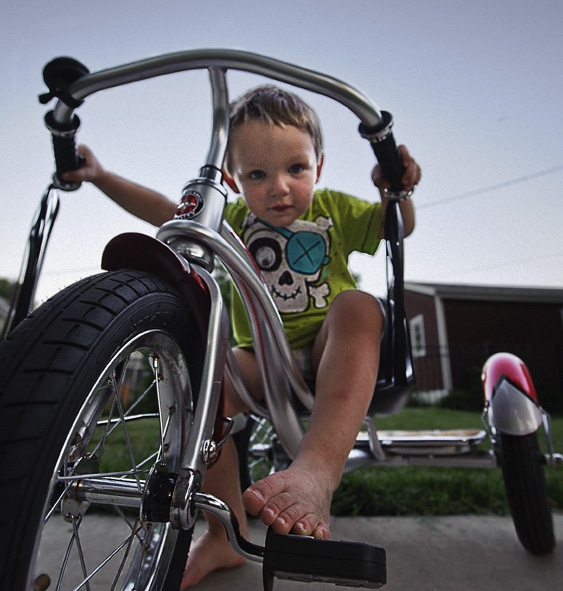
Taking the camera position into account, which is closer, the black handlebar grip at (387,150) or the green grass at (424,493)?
the black handlebar grip at (387,150)

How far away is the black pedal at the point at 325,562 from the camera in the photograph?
0.54 metres

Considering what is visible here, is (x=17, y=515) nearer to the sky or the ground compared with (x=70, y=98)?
nearer to the ground

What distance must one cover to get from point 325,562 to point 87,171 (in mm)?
977

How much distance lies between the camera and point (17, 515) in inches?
15.0

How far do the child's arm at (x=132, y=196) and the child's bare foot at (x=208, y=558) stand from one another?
87 centimetres

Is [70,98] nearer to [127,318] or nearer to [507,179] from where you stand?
[127,318]

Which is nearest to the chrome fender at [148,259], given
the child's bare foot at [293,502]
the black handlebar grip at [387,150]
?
the child's bare foot at [293,502]

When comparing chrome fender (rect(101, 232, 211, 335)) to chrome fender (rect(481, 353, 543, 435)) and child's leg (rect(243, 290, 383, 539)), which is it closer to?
child's leg (rect(243, 290, 383, 539))

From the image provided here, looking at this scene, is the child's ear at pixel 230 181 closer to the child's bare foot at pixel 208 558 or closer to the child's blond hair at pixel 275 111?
the child's blond hair at pixel 275 111

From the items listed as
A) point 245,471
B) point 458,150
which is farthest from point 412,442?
point 458,150

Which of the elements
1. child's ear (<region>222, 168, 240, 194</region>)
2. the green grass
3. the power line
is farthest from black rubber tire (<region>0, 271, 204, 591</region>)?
the power line

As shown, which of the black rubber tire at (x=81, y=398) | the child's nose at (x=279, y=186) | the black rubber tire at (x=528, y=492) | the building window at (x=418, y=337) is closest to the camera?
the black rubber tire at (x=81, y=398)

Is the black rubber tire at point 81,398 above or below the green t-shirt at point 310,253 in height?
below

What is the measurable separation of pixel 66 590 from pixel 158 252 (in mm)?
885
